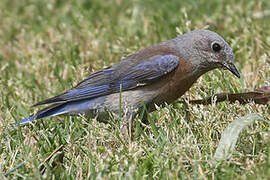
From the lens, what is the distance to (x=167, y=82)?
4969mm

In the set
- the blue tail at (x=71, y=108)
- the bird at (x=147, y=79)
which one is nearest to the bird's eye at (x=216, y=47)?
the bird at (x=147, y=79)

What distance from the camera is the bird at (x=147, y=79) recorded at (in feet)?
16.3

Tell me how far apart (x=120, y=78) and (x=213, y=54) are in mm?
883

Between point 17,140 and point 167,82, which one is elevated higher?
point 167,82

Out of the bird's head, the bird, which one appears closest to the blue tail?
the bird

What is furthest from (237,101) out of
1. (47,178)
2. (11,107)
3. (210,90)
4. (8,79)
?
(8,79)

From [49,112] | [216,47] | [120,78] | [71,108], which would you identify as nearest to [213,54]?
[216,47]

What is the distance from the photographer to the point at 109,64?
6344mm

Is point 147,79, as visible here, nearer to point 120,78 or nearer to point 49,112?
point 120,78

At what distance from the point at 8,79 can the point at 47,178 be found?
2.78 meters

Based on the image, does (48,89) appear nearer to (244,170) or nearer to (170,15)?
(170,15)

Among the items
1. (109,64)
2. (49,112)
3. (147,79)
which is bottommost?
(49,112)

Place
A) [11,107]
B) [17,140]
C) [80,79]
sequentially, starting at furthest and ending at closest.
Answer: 1. [80,79]
2. [11,107]
3. [17,140]

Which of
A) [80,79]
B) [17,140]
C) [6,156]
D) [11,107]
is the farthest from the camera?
[80,79]
